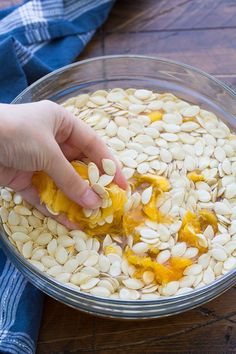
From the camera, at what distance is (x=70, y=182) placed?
68cm

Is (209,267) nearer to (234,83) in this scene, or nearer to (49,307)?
(49,307)

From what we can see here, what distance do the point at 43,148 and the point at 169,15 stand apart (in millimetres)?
491

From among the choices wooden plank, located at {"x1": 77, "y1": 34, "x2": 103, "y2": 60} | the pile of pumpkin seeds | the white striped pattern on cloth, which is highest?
wooden plank, located at {"x1": 77, "y1": 34, "x2": 103, "y2": 60}

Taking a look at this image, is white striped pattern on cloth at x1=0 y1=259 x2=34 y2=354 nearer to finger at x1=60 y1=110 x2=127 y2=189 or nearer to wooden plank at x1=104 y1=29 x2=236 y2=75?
finger at x1=60 y1=110 x2=127 y2=189

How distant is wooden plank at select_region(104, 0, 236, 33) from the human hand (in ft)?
1.21

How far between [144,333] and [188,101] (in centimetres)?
37

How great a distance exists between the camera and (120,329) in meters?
0.73

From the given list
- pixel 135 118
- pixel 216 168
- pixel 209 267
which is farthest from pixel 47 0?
pixel 209 267

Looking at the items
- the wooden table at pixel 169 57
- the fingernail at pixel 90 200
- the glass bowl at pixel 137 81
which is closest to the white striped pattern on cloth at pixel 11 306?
the wooden table at pixel 169 57

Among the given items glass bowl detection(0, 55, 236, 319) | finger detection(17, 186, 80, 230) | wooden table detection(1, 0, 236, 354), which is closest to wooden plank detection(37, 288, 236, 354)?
wooden table detection(1, 0, 236, 354)

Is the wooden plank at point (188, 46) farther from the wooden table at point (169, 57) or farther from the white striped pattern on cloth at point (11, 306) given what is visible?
the white striped pattern on cloth at point (11, 306)

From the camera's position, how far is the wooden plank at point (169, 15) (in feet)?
3.37

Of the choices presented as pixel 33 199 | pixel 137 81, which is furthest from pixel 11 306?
pixel 137 81

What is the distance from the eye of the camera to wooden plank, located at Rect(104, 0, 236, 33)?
3.37 feet
